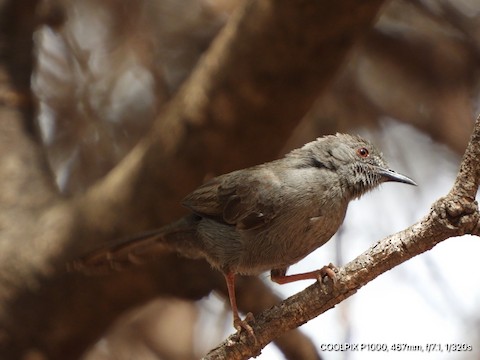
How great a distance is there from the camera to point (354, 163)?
3.73 meters

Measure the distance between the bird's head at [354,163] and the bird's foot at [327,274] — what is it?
0.62 m

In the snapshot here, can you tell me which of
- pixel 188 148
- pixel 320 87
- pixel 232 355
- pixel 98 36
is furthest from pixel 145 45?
pixel 232 355

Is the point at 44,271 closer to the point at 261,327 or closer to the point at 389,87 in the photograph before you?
the point at 261,327

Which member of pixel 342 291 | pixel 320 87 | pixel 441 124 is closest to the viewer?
pixel 342 291

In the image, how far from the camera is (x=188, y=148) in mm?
4621

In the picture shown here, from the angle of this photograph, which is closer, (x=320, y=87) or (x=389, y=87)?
(x=320, y=87)

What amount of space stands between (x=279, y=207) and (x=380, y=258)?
85 cm

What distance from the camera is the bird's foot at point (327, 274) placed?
2.94 meters

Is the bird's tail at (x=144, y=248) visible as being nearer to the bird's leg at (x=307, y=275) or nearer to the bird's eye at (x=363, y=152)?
the bird's leg at (x=307, y=275)

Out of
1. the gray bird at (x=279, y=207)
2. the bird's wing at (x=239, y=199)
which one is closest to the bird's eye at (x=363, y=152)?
the gray bird at (x=279, y=207)

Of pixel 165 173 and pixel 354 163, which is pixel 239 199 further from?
pixel 165 173

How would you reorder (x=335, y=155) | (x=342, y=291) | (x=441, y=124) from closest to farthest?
(x=342, y=291)
(x=335, y=155)
(x=441, y=124)

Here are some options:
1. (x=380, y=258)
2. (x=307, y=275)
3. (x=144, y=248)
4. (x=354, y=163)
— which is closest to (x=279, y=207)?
(x=307, y=275)

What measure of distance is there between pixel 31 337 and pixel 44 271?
0.47 m
